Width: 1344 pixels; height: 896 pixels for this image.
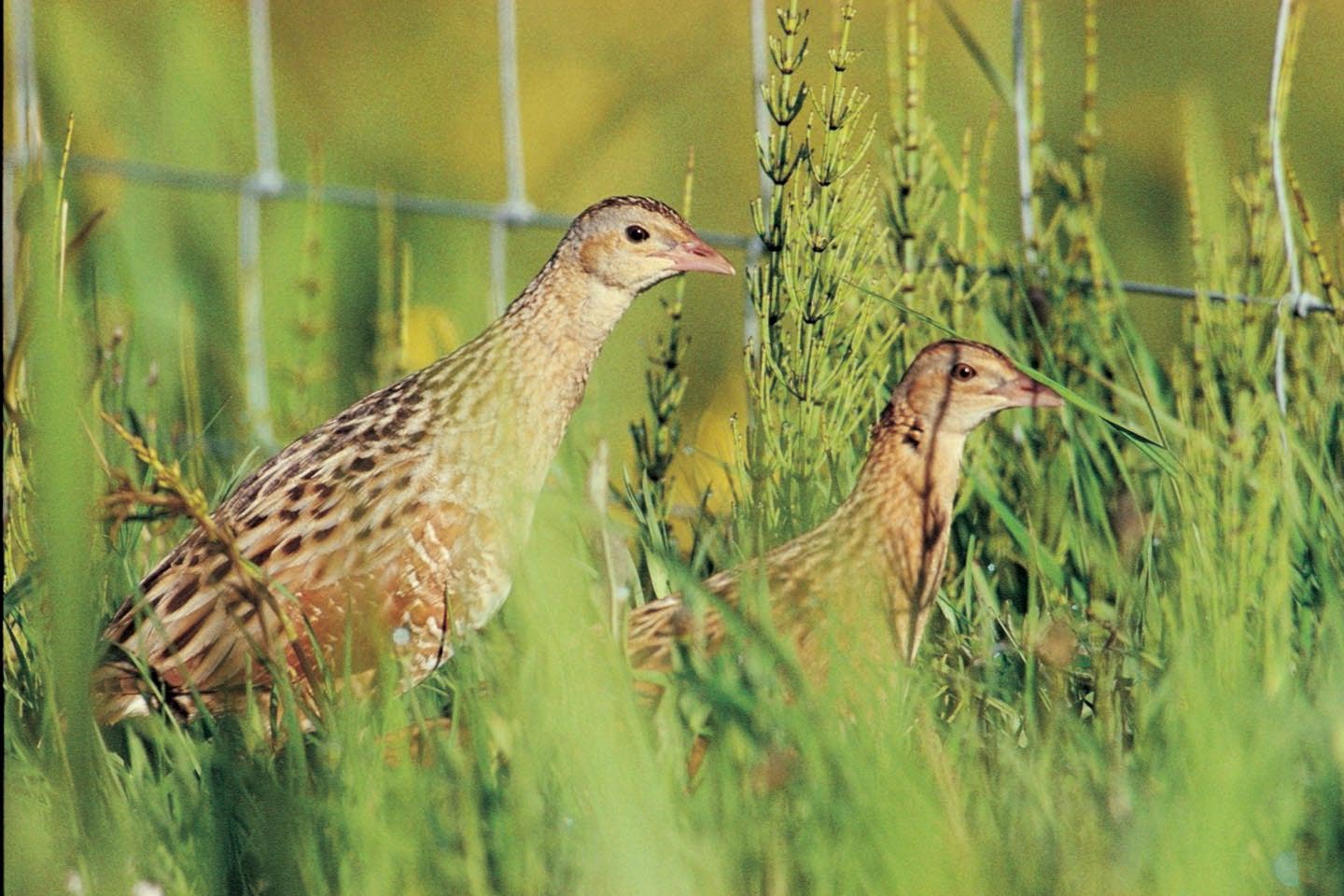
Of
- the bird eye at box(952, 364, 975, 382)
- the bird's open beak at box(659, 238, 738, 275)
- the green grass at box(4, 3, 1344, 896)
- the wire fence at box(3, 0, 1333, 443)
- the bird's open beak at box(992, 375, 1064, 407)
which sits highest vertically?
the wire fence at box(3, 0, 1333, 443)

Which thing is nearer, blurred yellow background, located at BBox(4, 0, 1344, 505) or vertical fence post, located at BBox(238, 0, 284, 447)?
vertical fence post, located at BBox(238, 0, 284, 447)

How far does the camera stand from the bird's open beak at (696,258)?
10.9 feet

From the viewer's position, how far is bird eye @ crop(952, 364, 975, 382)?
3.05 meters

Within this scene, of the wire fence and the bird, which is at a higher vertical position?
the wire fence

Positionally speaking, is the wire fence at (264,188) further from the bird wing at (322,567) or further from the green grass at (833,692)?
the bird wing at (322,567)

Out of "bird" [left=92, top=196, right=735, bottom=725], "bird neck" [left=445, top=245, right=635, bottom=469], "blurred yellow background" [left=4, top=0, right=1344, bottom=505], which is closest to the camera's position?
"bird" [left=92, top=196, right=735, bottom=725]

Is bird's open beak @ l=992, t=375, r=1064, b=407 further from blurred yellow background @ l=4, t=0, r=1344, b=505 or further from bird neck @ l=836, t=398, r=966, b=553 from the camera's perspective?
blurred yellow background @ l=4, t=0, r=1344, b=505

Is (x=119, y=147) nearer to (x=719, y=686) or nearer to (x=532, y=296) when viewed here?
(x=532, y=296)

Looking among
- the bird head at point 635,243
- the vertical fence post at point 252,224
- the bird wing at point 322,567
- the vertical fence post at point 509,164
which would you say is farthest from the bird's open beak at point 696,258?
the vertical fence post at point 252,224

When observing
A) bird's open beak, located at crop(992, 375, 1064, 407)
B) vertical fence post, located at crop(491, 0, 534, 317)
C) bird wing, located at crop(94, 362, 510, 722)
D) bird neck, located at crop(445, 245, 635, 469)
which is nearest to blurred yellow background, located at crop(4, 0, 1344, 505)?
vertical fence post, located at crop(491, 0, 534, 317)

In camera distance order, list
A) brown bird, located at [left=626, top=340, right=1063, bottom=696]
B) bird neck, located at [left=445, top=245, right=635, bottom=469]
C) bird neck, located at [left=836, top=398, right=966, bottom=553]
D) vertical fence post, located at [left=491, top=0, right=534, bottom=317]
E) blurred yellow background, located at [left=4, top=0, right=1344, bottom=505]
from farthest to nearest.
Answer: blurred yellow background, located at [left=4, top=0, right=1344, bottom=505] → vertical fence post, located at [left=491, top=0, right=534, bottom=317] → bird neck, located at [left=445, top=245, right=635, bottom=469] → bird neck, located at [left=836, top=398, right=966, bottom=553] → brown bird, located at [left=626, top=340, right=1063, bottom=696]

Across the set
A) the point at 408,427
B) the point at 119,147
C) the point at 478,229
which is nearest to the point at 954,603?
the point at 408,427

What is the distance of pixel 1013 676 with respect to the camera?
2721mm

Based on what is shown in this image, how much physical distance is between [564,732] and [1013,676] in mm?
972
